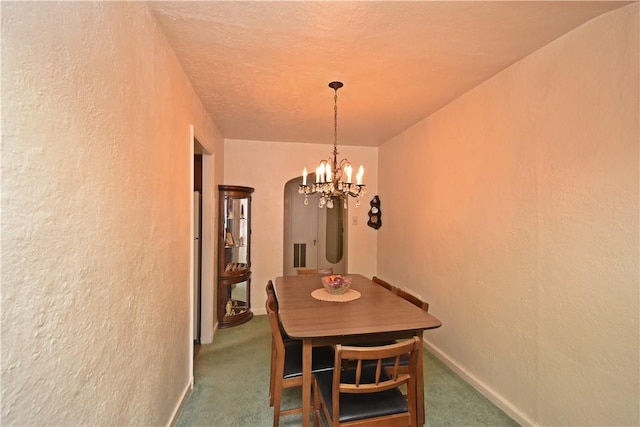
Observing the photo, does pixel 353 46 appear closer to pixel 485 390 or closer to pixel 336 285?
pixel 336 285

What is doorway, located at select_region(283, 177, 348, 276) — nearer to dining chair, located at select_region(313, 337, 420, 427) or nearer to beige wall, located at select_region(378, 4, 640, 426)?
beige wall, located at select_region(378, 4, 640, 426)

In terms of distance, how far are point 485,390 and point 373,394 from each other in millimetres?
1309

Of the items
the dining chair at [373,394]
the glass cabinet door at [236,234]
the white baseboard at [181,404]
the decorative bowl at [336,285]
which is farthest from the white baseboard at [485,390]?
the glass cabinet door at [236,234]

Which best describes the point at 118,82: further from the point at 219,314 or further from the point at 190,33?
the point at 219,314

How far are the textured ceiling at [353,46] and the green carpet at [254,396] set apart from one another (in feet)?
8.15

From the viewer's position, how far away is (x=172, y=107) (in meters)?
1.92

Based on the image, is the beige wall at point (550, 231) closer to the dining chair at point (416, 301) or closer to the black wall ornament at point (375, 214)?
the dining chair at point (416, 301)

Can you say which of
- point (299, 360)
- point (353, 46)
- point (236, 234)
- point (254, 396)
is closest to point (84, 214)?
point (299, 360)

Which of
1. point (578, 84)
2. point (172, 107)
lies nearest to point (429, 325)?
point (578, 84)

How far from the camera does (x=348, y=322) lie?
5.99 feet

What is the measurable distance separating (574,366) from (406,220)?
2220mm

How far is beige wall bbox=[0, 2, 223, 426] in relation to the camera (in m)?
0.74

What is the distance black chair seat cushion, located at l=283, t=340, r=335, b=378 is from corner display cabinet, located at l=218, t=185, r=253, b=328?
189 centimetres

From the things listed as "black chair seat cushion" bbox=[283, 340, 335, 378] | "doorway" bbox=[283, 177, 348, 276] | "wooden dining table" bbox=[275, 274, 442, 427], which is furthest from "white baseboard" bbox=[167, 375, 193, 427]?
"doorway" bbox=[283, 177, 348, 276]
